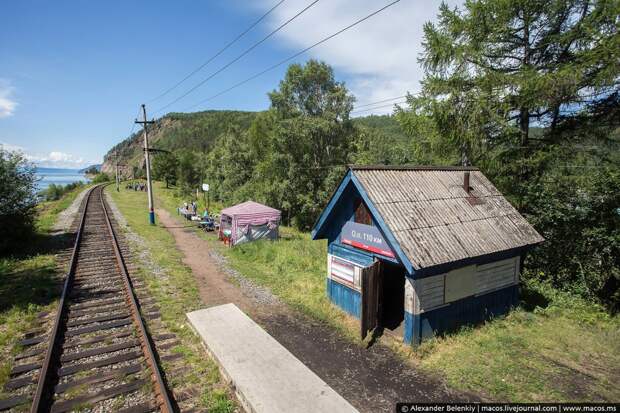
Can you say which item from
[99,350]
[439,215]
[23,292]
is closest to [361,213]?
[439,215]

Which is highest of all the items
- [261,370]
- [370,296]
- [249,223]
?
[249,223]

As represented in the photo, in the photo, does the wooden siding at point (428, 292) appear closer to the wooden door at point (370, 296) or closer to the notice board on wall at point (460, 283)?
the notice board on wall at point (460, 283)

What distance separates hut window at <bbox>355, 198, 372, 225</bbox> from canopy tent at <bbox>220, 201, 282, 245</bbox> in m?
9.94

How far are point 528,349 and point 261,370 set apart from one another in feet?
21.6

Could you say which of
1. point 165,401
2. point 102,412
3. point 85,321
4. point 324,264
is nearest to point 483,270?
point 324,264

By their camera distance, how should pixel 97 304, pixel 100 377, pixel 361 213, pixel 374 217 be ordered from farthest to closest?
pixel 97 304 < pixel 361 213 < pixel 374 217 < pixel 100 377

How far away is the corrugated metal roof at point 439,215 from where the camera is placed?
8086 millimetres

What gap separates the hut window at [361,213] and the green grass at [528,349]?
3.01m

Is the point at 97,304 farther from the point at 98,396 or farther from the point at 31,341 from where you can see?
the point at 98,396

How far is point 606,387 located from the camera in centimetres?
679

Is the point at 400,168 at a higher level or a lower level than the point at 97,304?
higher

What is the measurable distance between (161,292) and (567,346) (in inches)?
472

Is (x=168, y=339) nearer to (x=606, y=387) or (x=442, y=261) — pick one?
(x=442, y=261)

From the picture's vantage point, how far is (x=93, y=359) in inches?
281
